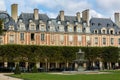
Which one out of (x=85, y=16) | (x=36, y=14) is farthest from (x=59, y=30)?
(x=85, y=16)

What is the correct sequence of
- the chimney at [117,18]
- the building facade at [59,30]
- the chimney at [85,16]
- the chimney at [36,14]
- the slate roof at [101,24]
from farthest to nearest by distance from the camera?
1. the chimney at [117,18]
2. the slate roof at [101,24]
3. the chimney at [85,16]
4. the chimney at [36,14]
5. the building facade at [59,30]

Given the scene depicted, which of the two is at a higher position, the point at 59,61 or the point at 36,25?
the point at 36,25

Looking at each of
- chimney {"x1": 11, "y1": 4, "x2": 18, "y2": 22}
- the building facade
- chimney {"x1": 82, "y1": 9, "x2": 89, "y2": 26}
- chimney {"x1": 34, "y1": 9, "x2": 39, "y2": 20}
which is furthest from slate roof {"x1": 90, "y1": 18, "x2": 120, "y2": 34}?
chimney {"x1": 11, "y1": 4, "x2": 18, "y2": 22}

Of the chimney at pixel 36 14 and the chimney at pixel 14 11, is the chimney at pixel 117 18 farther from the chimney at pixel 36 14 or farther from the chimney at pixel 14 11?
the chimney at pixel 14 11

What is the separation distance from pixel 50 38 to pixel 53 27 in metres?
2.85

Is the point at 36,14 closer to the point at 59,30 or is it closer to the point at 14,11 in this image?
the point at 14,11

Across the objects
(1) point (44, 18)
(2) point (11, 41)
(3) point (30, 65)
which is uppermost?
(1) point (44, 18)

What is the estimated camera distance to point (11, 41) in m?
82.2

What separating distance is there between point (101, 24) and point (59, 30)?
40.8ft

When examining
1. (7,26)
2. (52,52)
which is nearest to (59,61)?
(52,52)

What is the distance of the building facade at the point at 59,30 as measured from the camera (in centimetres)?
8294

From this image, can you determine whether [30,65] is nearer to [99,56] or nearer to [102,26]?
[99,56]

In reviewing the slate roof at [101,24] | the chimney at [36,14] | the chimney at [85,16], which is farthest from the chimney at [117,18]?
the chimney at [36,14]

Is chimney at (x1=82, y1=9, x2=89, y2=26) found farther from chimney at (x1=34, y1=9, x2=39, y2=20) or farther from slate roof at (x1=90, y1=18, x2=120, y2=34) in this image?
chimney at (x1=34, y1=9, x2=39, y2=20)
